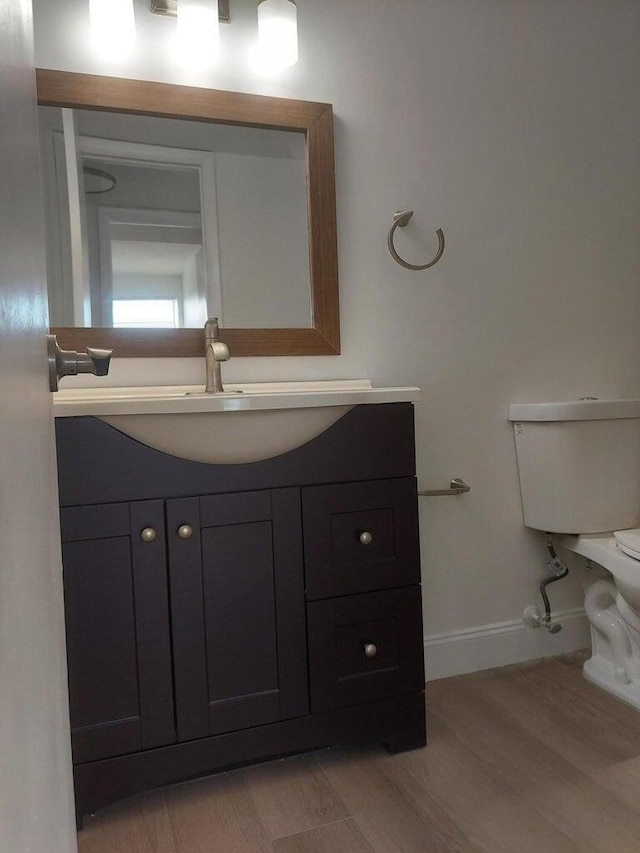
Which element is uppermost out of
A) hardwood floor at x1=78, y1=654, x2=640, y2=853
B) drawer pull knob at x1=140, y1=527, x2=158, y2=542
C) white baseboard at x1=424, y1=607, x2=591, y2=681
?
drawer pull knob at x1=140, y1=527, x2=158, y2=542

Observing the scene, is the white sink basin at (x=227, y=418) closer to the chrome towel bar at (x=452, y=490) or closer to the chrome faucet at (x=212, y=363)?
the chrome faucet at (x=212, y=363)

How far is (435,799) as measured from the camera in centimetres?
139

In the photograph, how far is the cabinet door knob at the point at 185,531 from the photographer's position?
4.48 feet

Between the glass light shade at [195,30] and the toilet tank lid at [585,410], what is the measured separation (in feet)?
4.28

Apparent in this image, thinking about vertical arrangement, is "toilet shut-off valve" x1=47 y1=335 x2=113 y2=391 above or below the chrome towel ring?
below

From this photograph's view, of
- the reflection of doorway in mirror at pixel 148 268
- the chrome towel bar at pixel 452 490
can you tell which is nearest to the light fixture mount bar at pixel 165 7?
the reflection of doorway in mirror at pixel 148 268

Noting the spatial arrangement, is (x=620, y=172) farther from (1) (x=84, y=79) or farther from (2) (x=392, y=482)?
(1) (x=84, y=79)

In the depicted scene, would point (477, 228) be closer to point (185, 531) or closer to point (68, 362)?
point (185, 531)

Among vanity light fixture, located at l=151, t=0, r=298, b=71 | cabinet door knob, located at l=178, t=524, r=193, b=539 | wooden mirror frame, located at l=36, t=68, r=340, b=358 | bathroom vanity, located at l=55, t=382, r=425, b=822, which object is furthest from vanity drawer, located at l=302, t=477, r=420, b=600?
vanity light fixture, located at l=151, t=0, r=298, b=71

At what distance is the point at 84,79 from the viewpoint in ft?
5.26

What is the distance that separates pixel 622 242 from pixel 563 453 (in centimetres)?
79

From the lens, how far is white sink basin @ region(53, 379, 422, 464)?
1315 mm

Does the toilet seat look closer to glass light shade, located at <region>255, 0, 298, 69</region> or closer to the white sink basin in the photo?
the white sink basin

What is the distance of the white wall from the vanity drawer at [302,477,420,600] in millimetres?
426
